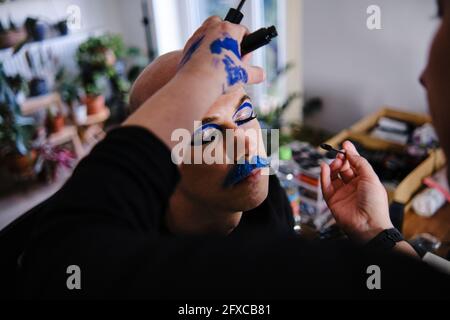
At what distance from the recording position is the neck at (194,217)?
95cm

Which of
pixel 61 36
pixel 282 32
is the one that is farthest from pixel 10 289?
pixel 61 36

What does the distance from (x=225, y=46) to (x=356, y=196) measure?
445 mm

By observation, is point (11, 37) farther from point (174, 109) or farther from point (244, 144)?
point (174, 109)

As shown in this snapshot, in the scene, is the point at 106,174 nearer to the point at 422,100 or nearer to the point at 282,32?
the point at 422,100

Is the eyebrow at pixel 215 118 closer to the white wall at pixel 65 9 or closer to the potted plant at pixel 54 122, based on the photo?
the potted plant at pixel 54 122

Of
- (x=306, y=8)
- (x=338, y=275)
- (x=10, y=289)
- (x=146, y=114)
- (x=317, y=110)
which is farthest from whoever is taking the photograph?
(x=317, y=110)

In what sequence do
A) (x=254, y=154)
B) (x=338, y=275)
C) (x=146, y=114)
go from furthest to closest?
(x=254, y=154) → (x=146, y=114) → (x=338, y=275)

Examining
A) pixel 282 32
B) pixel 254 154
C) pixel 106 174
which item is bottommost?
pixel 254 154

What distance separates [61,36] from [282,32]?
2.16 metres

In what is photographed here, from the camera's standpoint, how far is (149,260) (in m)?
0.39

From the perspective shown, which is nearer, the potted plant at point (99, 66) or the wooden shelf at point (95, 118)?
the potted plant at point (99, 66)

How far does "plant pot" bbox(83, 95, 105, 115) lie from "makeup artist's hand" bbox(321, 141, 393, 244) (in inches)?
117

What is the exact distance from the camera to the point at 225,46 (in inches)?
21.6

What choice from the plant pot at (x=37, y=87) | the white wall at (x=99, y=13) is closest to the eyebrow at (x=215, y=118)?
the plant pot at (x=37, y=87)
